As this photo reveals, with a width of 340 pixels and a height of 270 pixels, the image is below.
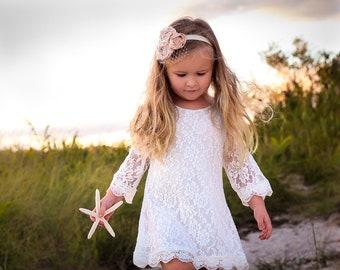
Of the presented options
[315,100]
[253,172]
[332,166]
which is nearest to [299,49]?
[315,100]

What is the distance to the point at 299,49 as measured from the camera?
27.3ft

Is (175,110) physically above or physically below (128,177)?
above

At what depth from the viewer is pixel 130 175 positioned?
11.3ft

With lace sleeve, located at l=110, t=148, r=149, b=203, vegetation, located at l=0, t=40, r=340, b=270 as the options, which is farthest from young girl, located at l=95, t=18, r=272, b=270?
vegetation, located at l=0, t=40, r=340, b=270

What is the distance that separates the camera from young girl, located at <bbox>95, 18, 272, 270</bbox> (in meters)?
3.22

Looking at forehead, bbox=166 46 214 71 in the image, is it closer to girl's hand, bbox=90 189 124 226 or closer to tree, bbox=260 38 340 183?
girl's hand, bbox=90 189 124 226

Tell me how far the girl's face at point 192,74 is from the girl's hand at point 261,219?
624 millimetres

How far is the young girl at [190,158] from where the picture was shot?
3223mm

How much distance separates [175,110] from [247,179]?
20.6 inches

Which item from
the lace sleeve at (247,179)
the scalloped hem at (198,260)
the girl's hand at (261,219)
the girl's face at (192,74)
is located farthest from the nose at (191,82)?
the scalloped hem at (198,260)

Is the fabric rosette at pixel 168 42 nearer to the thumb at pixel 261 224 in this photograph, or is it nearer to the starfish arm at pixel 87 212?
the starfish arm at pixel 87 212

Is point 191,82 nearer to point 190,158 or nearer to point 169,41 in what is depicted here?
point 169,41

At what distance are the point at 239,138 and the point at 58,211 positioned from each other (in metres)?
2.19

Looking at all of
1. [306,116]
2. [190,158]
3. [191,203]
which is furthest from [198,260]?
[306,116]
